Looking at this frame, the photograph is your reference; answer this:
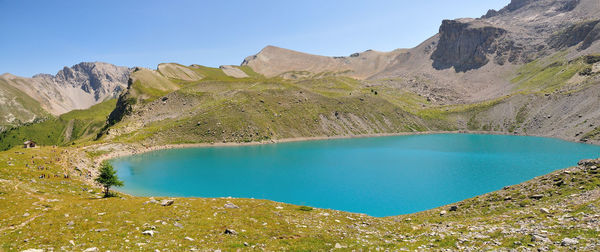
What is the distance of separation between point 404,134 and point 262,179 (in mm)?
136948

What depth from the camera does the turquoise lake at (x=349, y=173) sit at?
56500 mm

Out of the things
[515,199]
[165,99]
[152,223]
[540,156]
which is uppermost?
[165,99]

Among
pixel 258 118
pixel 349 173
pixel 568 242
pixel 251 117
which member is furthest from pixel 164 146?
pixel 568 242

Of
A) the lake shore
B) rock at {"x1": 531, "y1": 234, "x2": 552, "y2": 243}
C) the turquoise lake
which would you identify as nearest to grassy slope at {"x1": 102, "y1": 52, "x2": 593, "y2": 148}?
the lake shore

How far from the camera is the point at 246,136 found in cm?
15125

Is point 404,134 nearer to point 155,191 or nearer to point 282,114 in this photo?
point 282,114

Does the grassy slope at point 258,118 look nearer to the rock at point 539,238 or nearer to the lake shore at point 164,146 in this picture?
the lake shore at point 164,146

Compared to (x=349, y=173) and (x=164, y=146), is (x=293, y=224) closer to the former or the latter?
(x=349, y=173)

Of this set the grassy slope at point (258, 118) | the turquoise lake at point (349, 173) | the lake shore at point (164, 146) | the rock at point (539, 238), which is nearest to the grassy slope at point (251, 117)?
the grassy slope at point (258, 118)

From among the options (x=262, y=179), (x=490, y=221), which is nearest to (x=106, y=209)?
(x=490, y=221)

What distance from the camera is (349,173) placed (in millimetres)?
77812

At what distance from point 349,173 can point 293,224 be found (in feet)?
180

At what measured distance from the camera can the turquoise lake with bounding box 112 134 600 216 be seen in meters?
56.5

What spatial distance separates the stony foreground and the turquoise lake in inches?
847
